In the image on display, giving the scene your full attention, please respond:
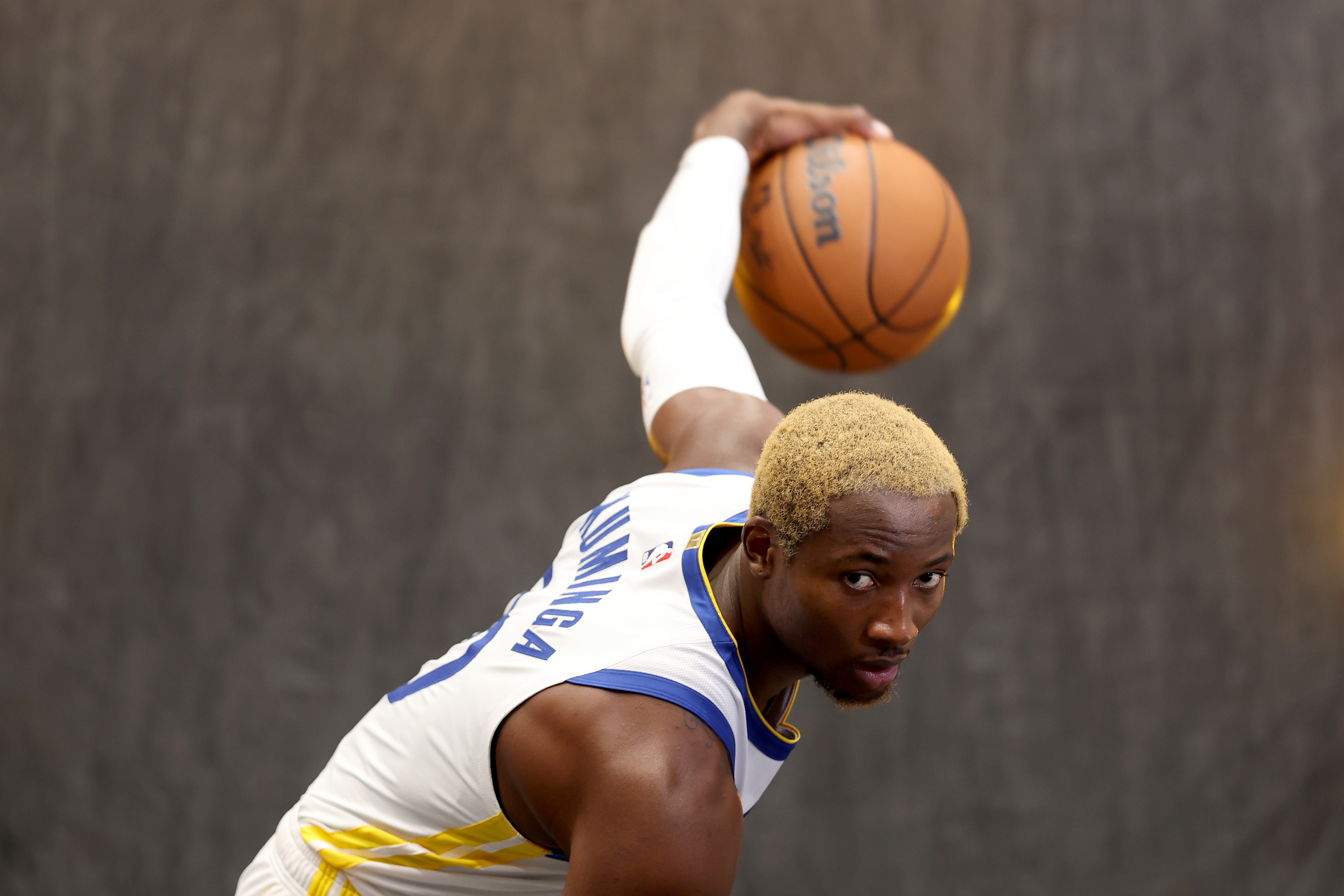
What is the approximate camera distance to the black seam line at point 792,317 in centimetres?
154

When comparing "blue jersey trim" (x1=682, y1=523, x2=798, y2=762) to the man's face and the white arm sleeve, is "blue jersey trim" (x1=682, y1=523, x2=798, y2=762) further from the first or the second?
the white arm sleeve

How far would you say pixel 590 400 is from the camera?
2.53 meters

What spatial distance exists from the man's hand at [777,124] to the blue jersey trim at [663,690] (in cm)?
97

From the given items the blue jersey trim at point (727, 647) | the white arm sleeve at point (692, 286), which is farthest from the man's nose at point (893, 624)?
the white arm sleeve at point (692, 286)

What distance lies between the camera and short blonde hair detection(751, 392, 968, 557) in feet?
2.52

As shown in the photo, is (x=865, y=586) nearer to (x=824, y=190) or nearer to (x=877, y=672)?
(x=877, y=672)

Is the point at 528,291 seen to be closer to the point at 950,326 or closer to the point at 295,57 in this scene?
the point at 295,57

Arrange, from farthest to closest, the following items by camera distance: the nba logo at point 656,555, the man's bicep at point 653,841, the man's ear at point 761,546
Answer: the nba logo at point 656,555, the man's ear at point 761,546, the man's bicep at point 653,841

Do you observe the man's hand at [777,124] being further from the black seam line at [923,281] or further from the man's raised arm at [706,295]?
the black seam line at [923,281]

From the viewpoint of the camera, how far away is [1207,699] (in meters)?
2.32

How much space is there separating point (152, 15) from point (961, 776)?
2619 mm

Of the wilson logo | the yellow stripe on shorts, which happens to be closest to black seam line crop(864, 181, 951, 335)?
the wilson logo

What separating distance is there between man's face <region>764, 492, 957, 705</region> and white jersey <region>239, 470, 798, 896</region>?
0.07 metres

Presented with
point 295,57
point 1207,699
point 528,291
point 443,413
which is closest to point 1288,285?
point 1207,699
